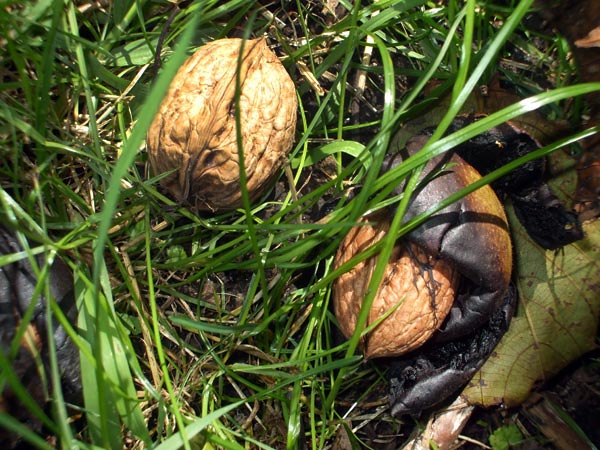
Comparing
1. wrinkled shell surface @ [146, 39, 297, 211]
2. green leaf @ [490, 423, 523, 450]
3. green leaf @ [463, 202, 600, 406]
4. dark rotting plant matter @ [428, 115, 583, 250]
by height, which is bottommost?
green leaf @ [490, 423, 523, 450]

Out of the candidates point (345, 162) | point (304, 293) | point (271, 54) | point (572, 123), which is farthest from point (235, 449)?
point (572, 123)

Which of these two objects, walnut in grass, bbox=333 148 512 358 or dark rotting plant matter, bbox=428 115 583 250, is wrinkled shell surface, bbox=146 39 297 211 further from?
dark rotting plant matter, bbox=428 115 583 250

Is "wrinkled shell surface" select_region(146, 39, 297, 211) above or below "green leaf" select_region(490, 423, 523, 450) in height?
above

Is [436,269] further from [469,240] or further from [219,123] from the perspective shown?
[219,123]

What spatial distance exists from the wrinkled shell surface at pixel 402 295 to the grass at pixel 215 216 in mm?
89

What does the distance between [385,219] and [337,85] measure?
533mm

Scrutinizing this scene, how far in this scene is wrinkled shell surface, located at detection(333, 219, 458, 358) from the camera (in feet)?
5.78

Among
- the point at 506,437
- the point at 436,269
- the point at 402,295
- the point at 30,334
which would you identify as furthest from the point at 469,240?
the point at 30,334

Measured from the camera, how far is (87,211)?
1.99 meters

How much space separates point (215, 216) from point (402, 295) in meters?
0.70

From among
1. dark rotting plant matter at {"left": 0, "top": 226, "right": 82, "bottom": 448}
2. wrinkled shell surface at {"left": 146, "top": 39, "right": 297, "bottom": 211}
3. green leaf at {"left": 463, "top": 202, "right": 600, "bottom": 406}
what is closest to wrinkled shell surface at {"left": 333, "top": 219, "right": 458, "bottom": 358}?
green leaf at {"left": 463, "top": 202, "right": 600, "bottom": 406}

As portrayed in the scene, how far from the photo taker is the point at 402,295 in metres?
1.77

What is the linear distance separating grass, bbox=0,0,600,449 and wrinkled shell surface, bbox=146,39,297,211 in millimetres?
116

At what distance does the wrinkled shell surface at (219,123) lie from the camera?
1759 millimetres
